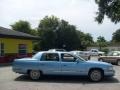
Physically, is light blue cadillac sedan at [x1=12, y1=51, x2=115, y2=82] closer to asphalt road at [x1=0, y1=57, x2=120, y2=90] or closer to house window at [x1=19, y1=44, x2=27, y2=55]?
asphalt road at [x1=0, y1=57, x2=120, y2=90]

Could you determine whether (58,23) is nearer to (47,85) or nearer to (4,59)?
(4,59)

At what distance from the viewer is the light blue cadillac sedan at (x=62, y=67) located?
1516 cm

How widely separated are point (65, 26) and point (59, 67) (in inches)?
2148

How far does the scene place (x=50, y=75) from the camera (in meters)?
15.8

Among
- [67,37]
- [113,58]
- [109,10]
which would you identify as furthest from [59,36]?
[109,10]

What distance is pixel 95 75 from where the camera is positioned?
1519 cm

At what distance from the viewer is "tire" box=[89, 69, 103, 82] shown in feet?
49.8

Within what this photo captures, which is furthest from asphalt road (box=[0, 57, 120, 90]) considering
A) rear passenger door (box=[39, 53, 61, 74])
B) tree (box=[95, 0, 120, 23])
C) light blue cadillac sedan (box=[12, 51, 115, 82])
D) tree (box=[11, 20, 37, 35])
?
tree (box=[11, 20, 37, 35])

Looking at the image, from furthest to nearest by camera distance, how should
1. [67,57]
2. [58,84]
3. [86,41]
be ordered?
[86,41] → [67,57] → [58,84]

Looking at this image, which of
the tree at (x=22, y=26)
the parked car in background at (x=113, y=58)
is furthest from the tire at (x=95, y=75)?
the tree at (x=22, y=26)

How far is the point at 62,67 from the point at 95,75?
5.88 feet

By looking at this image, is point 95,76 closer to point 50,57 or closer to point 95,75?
point 95,75

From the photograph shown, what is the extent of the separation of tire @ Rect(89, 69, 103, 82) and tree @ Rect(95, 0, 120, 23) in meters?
10.3

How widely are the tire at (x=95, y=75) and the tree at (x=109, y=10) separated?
33.8 ft
